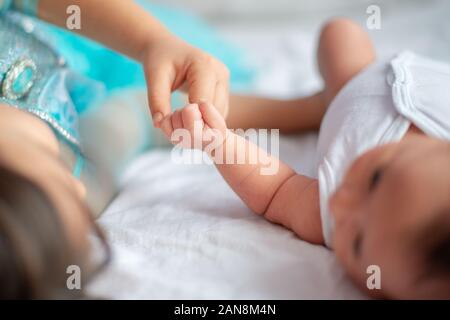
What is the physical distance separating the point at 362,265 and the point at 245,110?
44 centimetres

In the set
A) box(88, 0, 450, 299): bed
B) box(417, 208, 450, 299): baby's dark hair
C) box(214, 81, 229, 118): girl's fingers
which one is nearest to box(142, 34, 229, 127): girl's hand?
box(214, 81, 229, 118): girl's fingers

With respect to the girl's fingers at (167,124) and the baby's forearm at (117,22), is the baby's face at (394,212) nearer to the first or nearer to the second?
the girl's fingers at (167,124)

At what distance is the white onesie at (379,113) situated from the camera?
622 millimetres

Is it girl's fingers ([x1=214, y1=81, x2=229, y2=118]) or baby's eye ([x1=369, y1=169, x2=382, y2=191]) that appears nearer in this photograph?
baby's eye ([x1=369, y1=169, x2=382, y2=191])

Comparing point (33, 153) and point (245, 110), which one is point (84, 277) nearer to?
point (33, 153)

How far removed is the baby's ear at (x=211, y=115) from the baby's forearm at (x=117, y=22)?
165 mm

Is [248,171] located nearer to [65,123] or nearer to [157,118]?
[157,118]

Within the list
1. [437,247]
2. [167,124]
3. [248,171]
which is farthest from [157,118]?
[437,247]

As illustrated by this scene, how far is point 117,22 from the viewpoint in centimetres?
74

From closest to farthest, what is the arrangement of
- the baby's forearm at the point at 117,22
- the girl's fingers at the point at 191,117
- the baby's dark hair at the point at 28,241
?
the baby's dark hair at the point at 28,241
the girl's fingers at the point at 191,117
the baby's forearm at the point at 117,22

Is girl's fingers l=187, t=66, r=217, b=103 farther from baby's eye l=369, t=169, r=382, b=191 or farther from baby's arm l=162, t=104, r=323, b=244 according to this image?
baby's eye l=369, t=169, r=382, b=191

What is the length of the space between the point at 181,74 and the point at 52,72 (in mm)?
200

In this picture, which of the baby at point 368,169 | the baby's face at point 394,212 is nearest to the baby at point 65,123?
the baby at point 368,169

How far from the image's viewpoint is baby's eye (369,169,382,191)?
517 millimetres
